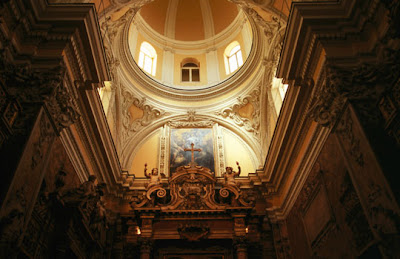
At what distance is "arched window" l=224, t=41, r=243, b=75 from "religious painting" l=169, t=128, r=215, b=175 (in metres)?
3.79

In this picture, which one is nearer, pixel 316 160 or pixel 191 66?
pixel 316 160

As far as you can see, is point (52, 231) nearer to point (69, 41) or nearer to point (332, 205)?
Answer: point (69, 41)

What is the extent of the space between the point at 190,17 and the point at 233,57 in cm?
379

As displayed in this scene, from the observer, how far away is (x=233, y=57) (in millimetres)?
17062

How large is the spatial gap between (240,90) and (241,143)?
8.28 ft

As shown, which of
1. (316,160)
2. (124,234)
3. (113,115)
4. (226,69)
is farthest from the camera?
(226,69)

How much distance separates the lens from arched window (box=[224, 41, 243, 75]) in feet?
54.1

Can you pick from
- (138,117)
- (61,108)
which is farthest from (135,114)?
(61,108)

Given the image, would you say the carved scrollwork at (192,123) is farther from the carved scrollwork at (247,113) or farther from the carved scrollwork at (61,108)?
the carved scrollwork at (61,108)

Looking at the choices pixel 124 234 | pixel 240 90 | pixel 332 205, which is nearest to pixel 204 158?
pixel 240 90

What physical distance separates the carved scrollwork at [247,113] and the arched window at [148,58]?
13.9 ft

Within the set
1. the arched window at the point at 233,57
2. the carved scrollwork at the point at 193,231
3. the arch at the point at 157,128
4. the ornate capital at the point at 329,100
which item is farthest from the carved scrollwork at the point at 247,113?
the ornate capital at the point at 329,100

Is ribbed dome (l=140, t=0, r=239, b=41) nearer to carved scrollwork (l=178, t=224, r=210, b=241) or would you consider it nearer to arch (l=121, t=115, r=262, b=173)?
arch (l=121, t=115, r=262, b=173)

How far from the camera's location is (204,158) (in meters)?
14.1
